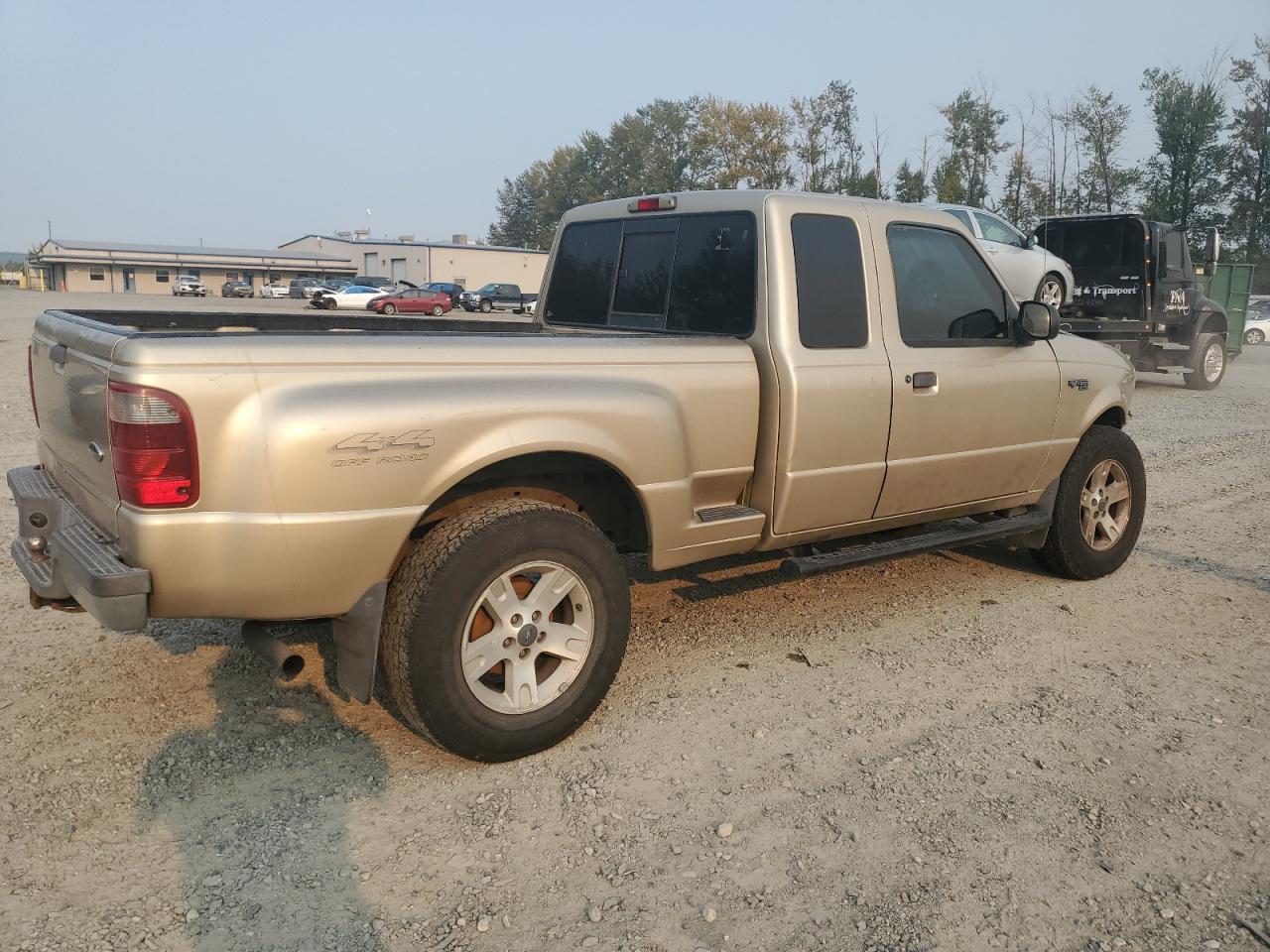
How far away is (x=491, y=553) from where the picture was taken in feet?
10.8

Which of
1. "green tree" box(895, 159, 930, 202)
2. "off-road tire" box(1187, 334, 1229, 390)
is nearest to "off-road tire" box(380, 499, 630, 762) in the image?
"off-road tire" box(1187, 334, 1229, 390)

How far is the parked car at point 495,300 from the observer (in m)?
47.8

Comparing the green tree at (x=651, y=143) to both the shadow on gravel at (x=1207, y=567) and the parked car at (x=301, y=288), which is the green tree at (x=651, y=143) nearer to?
the parked car at (x=301, y=288)

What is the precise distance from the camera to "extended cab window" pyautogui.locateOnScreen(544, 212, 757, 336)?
14.1ft

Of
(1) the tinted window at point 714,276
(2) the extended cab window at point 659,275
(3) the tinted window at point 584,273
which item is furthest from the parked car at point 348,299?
(1) the tinted window at point 714,276

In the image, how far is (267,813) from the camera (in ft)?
10.2

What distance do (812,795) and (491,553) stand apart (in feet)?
4.40

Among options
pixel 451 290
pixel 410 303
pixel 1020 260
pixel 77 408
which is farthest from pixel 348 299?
pixel 77 408

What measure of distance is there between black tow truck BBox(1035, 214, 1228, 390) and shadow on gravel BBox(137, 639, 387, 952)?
13676 mm

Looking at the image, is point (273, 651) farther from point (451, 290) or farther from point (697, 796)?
point (451, 290)

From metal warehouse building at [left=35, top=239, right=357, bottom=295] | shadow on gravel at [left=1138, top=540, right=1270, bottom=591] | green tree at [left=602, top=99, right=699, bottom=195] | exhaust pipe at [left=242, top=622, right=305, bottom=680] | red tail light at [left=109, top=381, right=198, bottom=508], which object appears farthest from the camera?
green tree at [left=602, top=99, right=699, bottom=195]

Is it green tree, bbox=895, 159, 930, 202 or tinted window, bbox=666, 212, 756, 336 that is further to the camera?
green tree, bbox=895, 159, 930, 202

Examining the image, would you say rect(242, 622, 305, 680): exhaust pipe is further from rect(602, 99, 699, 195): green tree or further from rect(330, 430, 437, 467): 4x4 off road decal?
rect(602, 99, 699, 195): green tree

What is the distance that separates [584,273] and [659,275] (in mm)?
632
